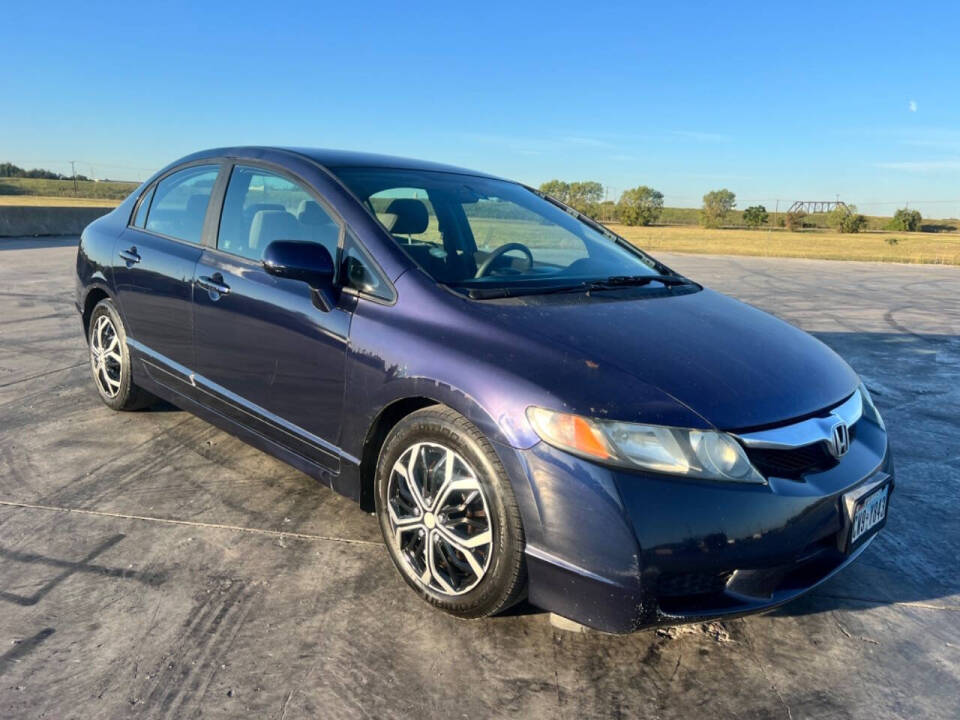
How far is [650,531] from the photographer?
6.80 ft

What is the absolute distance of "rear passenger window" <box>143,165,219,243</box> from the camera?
3797 mm

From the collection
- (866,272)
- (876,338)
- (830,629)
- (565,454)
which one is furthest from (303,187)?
(866,272)

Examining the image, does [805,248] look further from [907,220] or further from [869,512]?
[907,220]

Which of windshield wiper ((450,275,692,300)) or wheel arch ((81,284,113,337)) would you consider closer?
windshield wiper ((450,275,692,300))

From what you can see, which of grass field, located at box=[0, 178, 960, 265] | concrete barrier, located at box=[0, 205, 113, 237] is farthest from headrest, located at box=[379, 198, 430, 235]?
concrete barrier, located at box=[0, 205, 113, 237]

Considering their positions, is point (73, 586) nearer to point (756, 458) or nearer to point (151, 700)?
point (151, 700)

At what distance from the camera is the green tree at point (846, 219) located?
78688mm

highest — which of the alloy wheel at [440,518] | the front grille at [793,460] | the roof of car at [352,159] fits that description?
the roof of car at [352,159]

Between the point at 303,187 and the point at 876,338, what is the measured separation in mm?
7345

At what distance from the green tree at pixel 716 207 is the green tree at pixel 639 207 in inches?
222

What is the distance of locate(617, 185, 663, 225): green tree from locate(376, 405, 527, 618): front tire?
77.6 m

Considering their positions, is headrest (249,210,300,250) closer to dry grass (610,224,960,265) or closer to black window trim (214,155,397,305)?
black window trim (214,155,397,305)

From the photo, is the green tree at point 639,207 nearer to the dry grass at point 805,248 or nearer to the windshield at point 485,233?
the dry grass at point 805,248

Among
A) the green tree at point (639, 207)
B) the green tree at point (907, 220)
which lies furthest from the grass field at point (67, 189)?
the green tree at point (907, 220)
